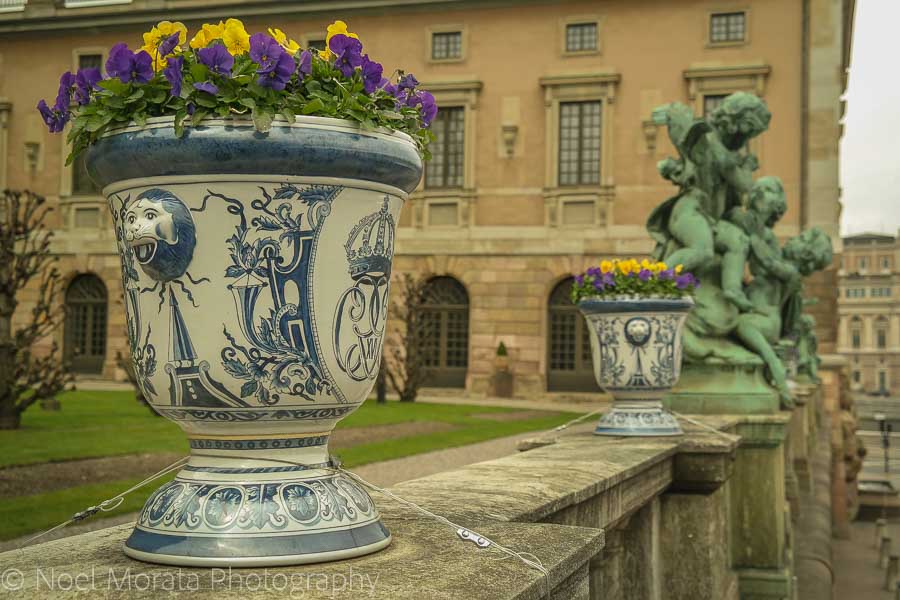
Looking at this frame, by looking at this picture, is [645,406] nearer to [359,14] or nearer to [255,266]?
[255,266]

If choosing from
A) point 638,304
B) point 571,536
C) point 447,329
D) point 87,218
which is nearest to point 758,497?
point 638,304

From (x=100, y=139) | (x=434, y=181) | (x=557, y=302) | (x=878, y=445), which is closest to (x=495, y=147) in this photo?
(x=434, y=181)

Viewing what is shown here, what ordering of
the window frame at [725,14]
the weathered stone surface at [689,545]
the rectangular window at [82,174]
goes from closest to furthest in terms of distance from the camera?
1. the weathered stone surface at [689,545]
2. the window frame at [725,14]
3. the rectangular window at [82,174]

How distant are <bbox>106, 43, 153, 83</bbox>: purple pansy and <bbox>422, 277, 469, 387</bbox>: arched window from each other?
28481 mm

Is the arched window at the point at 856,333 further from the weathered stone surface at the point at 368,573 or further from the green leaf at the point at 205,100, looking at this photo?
the green leaf at the point at 205,100

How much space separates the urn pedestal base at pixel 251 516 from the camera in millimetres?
2014

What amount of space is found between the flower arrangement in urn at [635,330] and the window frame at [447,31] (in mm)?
25702

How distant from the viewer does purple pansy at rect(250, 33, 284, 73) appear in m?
2.00

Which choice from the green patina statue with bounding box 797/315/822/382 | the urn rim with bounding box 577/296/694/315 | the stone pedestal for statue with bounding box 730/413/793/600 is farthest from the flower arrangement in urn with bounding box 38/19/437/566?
the green patina statue with bounding box 797/315/822/382

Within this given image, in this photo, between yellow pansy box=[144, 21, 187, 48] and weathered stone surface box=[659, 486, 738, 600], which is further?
weathered stone surface box=[659, 486, 738, 600]

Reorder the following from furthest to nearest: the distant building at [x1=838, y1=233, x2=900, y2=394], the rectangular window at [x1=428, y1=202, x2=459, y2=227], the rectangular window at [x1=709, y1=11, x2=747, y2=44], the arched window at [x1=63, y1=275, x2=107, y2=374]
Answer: the distant building at [x1=838, y1=233, x2=900, y2=394] < the arched window at [x1=63, y1=275, x2=107, y2=374] < the rectangular window at [x1=428, y1=202, x2=459, y2=227] < the rectangular window at [x1=709, y1=11, x2=747, y2=44]

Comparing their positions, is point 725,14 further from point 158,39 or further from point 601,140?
point 158,39

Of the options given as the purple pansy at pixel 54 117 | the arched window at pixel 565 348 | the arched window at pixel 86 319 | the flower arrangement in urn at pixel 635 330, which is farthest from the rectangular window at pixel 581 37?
the purple pansy at pixel 54 117

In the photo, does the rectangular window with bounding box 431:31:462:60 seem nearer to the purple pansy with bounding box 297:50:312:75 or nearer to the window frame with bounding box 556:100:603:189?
the window frame with bounding box 556:100:603:189
